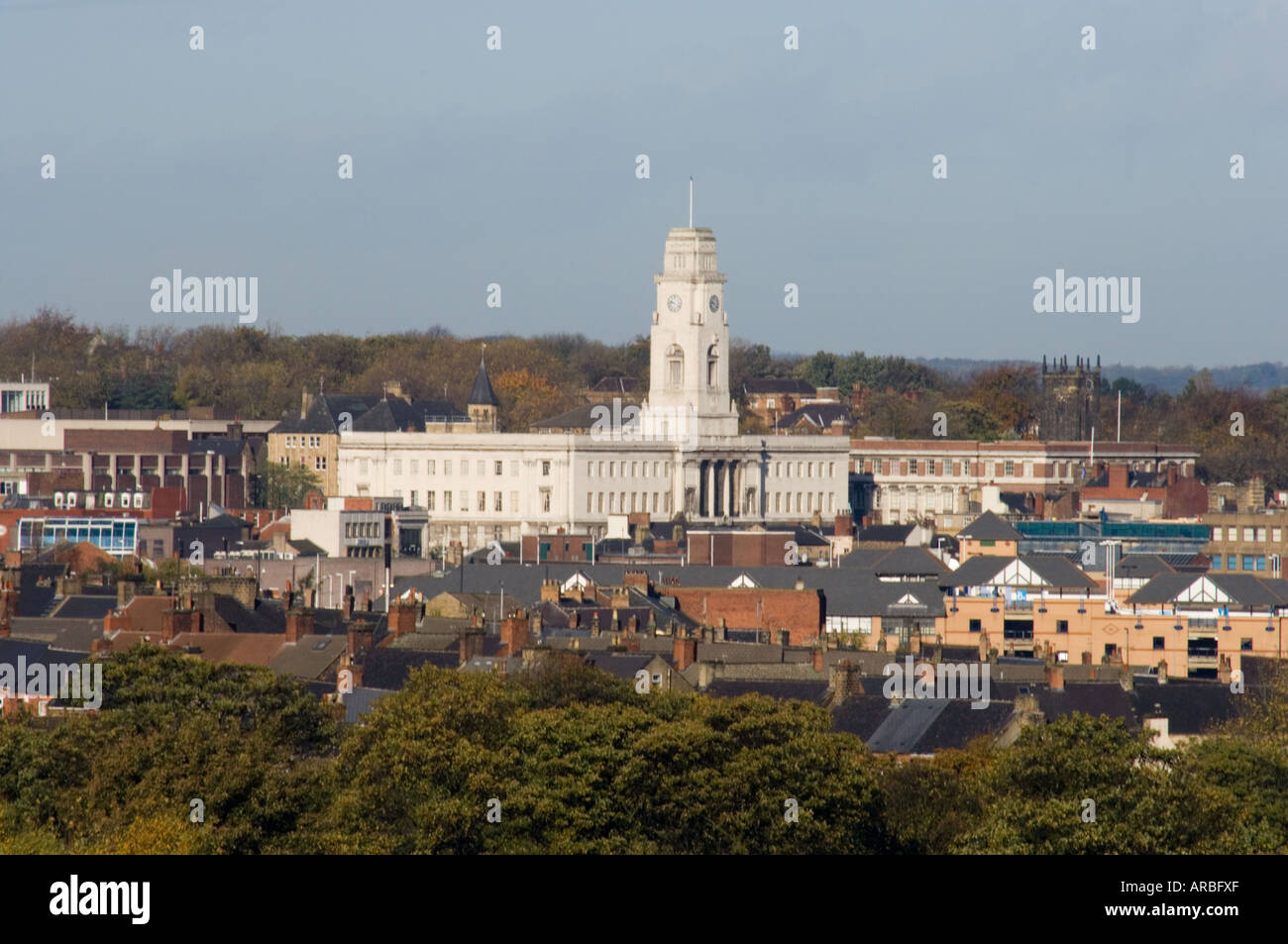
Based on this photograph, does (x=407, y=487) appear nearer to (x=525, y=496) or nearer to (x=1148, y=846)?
(x=525, y=496)

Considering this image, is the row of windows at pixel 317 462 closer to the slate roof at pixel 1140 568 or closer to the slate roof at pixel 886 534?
the slate roof at pixel 886 534

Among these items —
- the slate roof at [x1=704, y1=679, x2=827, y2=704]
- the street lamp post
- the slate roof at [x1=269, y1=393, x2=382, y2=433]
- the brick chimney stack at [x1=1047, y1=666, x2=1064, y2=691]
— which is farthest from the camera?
the slate roof at [x1=269, y1=393, x2=382, y2=433]

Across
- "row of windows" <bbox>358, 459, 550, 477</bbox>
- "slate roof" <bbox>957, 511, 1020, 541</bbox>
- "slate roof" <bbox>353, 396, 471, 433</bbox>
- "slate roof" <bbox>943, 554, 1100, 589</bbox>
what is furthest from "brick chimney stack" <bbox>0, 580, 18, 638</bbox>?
"slate roof" <bbox>353, 396, 471, 433</bbox>

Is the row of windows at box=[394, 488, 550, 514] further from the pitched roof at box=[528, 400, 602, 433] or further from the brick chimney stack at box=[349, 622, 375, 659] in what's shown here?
the brick chimney stack at box=[349, 622, 375, 659]

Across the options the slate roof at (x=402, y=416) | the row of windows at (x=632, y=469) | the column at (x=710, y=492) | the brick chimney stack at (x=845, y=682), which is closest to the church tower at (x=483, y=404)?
the slate roof at (x=402, y=416)
